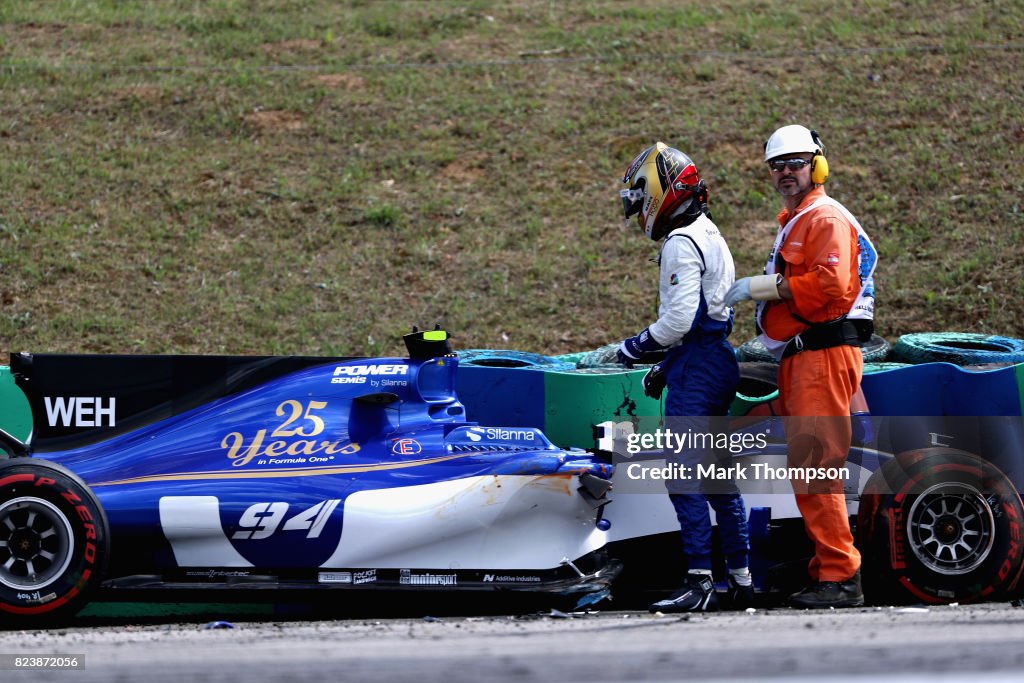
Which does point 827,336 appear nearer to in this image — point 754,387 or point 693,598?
point 754,387

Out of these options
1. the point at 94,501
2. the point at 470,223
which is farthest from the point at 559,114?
the point at 94,501

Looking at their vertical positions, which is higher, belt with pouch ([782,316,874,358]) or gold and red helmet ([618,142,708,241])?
gold and red helmet ([618,142,708,241])

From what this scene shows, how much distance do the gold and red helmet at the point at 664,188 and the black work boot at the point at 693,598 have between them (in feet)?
5.47

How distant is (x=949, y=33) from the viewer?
14625 millimetres

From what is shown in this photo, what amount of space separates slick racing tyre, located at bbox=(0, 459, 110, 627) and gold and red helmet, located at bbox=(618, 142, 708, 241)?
290 centimetres

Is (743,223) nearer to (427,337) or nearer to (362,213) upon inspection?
(362,213)

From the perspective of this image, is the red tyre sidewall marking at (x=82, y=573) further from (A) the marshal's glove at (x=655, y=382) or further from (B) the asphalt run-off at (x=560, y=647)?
(A) the marshal's glove at (x=655, y=382)

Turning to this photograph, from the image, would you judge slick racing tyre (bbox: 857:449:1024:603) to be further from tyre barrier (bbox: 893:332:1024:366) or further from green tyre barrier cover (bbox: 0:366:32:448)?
green tyre barrier cover (bbox: 0:366:32:448)

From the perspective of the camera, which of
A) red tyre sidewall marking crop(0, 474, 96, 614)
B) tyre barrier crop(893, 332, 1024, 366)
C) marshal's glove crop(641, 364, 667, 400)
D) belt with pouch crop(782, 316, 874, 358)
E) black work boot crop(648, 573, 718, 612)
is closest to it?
red tyre sidewall marking crop(0, 474, 96, 614)

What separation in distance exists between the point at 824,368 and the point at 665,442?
806 millimetres

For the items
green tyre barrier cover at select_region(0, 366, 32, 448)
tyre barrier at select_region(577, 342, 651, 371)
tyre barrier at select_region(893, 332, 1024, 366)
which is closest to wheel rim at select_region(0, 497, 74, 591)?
green tyre barrier cover at select_region(0, 366, 32, 448)

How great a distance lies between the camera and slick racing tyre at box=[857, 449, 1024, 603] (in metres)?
5.26

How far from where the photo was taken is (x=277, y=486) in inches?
199

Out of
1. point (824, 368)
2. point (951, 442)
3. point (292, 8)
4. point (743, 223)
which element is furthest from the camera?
point (292, 8)
